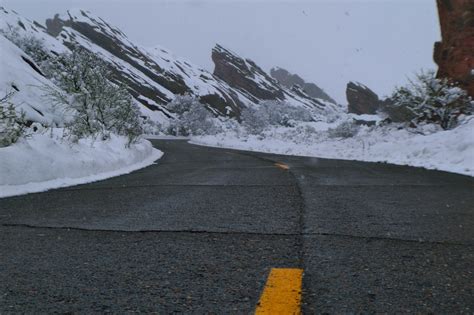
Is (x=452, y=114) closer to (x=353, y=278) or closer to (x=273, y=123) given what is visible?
(x=353, y=278)

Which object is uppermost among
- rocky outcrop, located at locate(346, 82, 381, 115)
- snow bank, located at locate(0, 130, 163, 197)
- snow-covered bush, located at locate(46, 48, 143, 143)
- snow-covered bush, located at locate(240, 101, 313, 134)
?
rocky outcrop, located at locate(346, 82, 381, 115)

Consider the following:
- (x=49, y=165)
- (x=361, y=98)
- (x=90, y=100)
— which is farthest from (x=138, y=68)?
(x=49, y=165)

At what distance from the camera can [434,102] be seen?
1756 centimetres

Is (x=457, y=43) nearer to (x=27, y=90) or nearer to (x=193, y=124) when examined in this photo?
(x=27, y=90)

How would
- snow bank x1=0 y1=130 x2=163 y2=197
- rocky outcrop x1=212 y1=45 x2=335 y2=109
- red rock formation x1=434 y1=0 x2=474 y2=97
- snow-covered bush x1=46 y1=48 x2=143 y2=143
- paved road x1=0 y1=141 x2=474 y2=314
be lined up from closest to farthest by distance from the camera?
paved road x1=0 y1=141 x2=474 y2=314
snow bank x1=0 y1=130 x2=163 y2=197
snow-covered bush x1=46 y1=48 x2=143 y2=143
red rock formation x1=434 y1=0 x2=474 y2=97
rocky outcrop x1=212 y1=45 x2=335 y2=109

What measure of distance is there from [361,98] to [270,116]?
56255 mm

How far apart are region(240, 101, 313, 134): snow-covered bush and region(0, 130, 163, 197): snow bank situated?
54992 millimetres

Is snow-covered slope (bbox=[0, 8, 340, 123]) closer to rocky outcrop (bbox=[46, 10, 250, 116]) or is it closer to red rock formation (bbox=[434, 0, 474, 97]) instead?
rocky outcrop (bbox=[46, 10, 250, 116])

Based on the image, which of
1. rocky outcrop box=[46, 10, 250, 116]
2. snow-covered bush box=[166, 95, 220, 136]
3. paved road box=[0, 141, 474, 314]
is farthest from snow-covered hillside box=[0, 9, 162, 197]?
rocky outcrop box=[46, 10, 250, 116]

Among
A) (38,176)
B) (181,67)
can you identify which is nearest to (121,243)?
(38,176)

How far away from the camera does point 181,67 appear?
147000 mm

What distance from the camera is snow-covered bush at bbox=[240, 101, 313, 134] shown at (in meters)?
72.1

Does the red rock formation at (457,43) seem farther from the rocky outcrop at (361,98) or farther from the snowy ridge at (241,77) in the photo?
the snowy ridge at (241,77)

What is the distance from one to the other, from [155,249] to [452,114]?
656 inches
